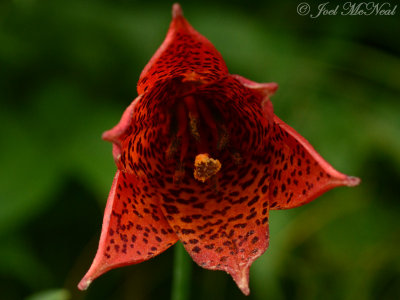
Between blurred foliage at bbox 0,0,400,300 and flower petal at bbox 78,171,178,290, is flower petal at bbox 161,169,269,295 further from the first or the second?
blurred foliage at bbox 0,0,400,300

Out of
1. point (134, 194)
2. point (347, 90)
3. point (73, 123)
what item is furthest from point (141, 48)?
point (134, 194)

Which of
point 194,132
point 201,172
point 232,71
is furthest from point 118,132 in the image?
point 232,71

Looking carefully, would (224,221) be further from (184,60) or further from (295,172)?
(184,60)

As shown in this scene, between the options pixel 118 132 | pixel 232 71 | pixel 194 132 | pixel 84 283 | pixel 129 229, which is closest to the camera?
pixel 118 132

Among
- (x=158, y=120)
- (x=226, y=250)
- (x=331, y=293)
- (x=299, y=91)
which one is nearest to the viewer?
(x=226, y=250)

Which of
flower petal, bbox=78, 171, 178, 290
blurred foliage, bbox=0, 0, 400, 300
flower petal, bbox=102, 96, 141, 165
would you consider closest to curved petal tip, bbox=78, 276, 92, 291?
flower petal, bbox=78, 171, 178, 290

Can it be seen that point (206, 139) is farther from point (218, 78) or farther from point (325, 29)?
point (325, 29)

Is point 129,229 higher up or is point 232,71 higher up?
point 232,71
